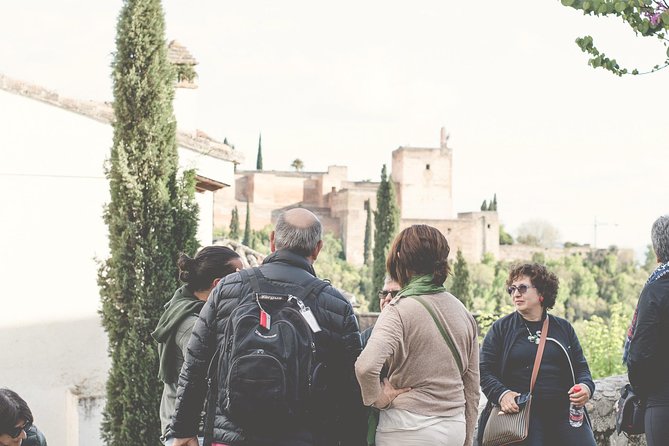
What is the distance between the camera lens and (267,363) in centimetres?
295

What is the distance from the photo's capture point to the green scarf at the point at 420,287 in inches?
130

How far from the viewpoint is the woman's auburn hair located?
335 centimetres

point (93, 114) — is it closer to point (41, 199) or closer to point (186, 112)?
point (41, 199)

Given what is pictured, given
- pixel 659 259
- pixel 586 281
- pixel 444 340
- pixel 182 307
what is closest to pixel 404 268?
pixel 444 340

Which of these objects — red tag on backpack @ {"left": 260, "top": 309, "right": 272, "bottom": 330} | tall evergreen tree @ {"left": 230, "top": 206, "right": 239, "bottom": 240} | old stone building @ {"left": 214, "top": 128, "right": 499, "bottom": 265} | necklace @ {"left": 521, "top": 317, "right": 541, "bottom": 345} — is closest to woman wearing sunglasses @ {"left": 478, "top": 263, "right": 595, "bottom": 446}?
necklace @ {"left": 521, "top": 317, "right": 541, "bottom": 345}

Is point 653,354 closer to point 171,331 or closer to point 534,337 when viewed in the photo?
point 534,337

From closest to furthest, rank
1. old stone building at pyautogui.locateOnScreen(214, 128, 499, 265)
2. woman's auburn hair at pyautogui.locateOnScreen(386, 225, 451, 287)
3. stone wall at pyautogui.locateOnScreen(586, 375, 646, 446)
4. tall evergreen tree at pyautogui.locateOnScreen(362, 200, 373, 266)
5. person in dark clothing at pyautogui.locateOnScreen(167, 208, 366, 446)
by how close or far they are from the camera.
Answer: person in dark clothing at pyautogui.locateOnScreen(167, 208, 366, 446) < woman's auburn hair at pyautogui.locateOnScreen(386, 225, 451, 287) < stone wall at pyautogui.locateOnScreen(586, 375, 646, 446) < tall evergreen tree at pyautogui.locateOnScreen(362, 200, 373, 266) < old stone building at pyautogui.locateOnScreen(214, 128, 499, 265)

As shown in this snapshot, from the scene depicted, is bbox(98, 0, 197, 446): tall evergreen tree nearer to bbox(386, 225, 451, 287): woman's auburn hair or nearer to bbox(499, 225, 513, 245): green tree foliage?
bbox(386, 225, 451, 287): woman's auburn hair

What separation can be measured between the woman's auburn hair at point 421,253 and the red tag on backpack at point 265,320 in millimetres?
565

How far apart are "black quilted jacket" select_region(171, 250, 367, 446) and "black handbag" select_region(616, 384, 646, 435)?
1.46 m

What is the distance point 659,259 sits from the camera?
3.96 metres

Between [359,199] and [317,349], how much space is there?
67.3 metres

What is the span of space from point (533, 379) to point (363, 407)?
1.23 meters

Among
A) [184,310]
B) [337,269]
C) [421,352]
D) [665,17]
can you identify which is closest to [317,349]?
[421,352]
